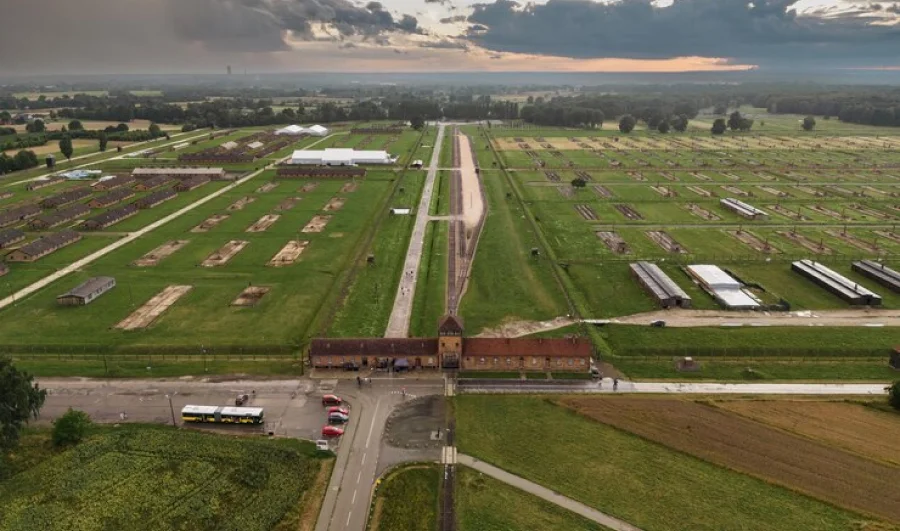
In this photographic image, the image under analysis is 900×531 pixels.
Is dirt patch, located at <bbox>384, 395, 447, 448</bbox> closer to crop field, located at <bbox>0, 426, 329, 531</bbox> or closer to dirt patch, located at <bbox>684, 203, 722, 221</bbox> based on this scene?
crop field, located at <bbox>0, 426, 329, 531</bbox>

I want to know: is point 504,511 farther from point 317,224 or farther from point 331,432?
point 317,224

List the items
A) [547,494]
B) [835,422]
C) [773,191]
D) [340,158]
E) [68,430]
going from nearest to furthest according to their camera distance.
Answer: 1. [547,494]
2. [68,430]
3. [835,422]
4. [773,191]
5. [340,158]

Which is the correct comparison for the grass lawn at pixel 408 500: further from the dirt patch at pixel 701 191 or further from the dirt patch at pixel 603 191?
the dirt patch at pixel 701 191

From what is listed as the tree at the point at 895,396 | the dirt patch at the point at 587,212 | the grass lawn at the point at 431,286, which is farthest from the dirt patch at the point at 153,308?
the tree at the point at 895,396

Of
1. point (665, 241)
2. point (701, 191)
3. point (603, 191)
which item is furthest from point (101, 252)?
point (701, 191)

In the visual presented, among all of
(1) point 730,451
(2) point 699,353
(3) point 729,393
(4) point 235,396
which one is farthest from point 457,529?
(2) point 699,353

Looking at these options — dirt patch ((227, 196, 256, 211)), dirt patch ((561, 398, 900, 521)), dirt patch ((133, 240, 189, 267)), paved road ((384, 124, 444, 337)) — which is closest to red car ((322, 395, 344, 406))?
paved road ((384, 124, 444, 337))
